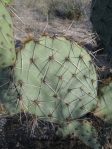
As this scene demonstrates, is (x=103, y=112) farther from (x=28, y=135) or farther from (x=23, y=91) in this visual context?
(x=28, y=135)

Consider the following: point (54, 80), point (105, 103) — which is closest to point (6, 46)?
point (54, 80)

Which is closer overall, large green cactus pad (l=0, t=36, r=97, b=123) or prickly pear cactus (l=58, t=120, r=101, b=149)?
large green cactus pad (l=0, t=36, r=97, b=123)

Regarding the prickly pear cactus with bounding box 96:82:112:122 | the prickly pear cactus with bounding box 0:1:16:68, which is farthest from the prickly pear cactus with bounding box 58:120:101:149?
the prickly pear cactus with bounding box 0:1:16:68

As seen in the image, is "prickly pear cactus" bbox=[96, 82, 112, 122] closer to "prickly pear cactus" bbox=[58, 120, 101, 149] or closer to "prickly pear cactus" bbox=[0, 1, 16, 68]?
"prickly pear cactus" bbox=[58, 120, 101, 149]

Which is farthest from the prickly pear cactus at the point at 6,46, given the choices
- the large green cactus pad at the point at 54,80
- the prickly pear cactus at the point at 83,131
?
the prickly pear cactus at the point at 83,131

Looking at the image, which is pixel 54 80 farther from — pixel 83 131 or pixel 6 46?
pixel 83 131
